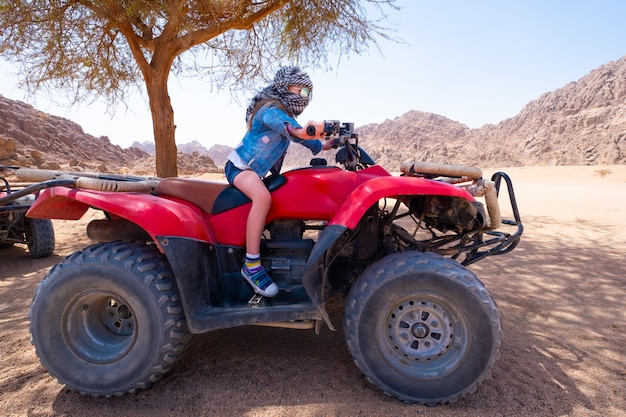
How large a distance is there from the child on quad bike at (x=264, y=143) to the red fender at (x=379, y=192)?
17.0 inches

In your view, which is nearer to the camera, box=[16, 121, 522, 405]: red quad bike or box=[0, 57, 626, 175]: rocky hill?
box=[16, 121, 522, 405]: red quad bike

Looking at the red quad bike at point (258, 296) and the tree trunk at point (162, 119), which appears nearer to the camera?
the red quad bike at point (258, 296)

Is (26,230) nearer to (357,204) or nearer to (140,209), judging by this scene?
(140,209)

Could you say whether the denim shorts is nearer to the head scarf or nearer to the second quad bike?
the head scarf

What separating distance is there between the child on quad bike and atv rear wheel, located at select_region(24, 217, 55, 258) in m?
4.08

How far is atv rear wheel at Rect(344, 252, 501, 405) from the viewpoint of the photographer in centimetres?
225

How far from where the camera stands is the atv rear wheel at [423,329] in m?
2.25

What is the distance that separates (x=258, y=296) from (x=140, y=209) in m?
0.86

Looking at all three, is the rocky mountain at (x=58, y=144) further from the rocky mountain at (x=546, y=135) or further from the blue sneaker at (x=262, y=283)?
the rocky mountain at (x=546, y=135)

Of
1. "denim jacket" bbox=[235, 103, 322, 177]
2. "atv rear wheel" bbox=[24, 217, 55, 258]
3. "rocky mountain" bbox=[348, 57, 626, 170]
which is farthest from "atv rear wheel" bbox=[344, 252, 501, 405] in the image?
"rocky mountain" bbox=[348, 57, 626, 170]

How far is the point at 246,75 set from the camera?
435 inches

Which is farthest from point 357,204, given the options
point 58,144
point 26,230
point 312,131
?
point 58,144

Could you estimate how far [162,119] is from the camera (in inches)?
362

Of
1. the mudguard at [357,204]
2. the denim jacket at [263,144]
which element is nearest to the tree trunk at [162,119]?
the denim jacket at [263,144]
